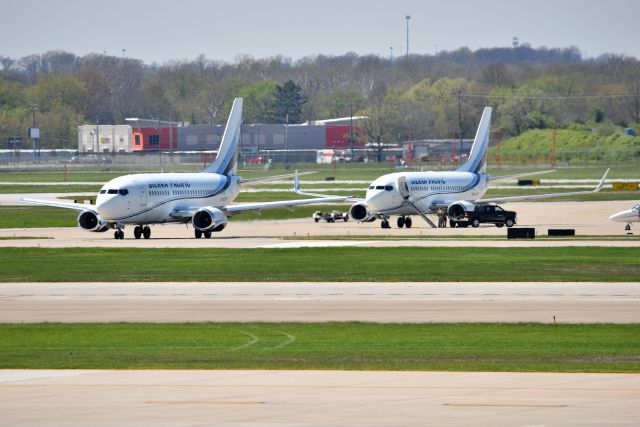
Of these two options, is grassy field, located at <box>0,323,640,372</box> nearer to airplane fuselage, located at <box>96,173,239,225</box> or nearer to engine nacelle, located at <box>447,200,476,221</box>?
airplane fuselage, located at <box>96,173,239,225</box>

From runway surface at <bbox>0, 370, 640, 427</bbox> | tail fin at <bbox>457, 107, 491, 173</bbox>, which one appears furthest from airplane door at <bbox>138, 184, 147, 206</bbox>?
runway surface at <bbox>0, 370, 640, 427</bbox>

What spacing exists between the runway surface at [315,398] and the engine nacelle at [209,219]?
51.3m

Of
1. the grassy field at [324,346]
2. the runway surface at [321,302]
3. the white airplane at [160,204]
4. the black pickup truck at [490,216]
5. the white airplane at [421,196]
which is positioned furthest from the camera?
the black pickup truck at [490,216]

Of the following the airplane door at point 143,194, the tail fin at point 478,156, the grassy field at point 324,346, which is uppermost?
the tail fin at point 478,156

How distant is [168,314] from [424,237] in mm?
39970

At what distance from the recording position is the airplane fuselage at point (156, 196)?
8175 centimetres

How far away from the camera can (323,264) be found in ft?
204

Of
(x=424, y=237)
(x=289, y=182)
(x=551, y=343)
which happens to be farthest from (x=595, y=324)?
(x=289, y=182)

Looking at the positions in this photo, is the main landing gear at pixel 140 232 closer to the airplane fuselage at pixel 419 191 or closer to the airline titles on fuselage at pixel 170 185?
the airline titles on fuselage at pixel 170 185

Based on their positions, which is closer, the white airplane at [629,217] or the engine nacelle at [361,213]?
the white airplane at [629,217]

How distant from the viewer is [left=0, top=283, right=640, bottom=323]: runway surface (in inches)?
1704

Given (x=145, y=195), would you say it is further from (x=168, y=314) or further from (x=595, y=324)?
(x=595, y=324)

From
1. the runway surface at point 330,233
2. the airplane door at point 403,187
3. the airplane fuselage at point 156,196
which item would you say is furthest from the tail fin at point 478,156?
the airplane fuselage at point 156,196

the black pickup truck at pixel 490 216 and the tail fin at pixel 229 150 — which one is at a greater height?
the tail fin at pixel 229 150
